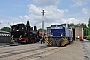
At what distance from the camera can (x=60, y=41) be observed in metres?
27.8

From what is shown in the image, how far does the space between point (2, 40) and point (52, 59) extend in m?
25.3

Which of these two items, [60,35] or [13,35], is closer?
[60,35]

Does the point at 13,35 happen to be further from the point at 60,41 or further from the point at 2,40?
the point at 60,41

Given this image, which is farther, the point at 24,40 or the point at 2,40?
the point at 2,40

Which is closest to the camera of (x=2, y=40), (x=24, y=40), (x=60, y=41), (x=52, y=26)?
(x=60, y=41)

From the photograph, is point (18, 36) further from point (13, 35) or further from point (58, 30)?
point (58, 30)

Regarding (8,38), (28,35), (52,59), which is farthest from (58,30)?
(52,59)

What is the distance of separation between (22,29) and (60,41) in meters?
9.47

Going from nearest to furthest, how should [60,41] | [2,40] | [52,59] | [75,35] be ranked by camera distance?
[52,59] → [60,41] → [2,40] → [75,35]

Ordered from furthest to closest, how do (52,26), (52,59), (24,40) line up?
(24,40) < (52,26) < (52,59)

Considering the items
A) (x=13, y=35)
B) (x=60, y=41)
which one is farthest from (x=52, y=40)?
(x=13, y=35)

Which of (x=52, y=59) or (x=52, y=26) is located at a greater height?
(x=52, y=26)

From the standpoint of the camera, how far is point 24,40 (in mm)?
33375

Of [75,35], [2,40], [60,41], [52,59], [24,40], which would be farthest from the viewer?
[75,35]
